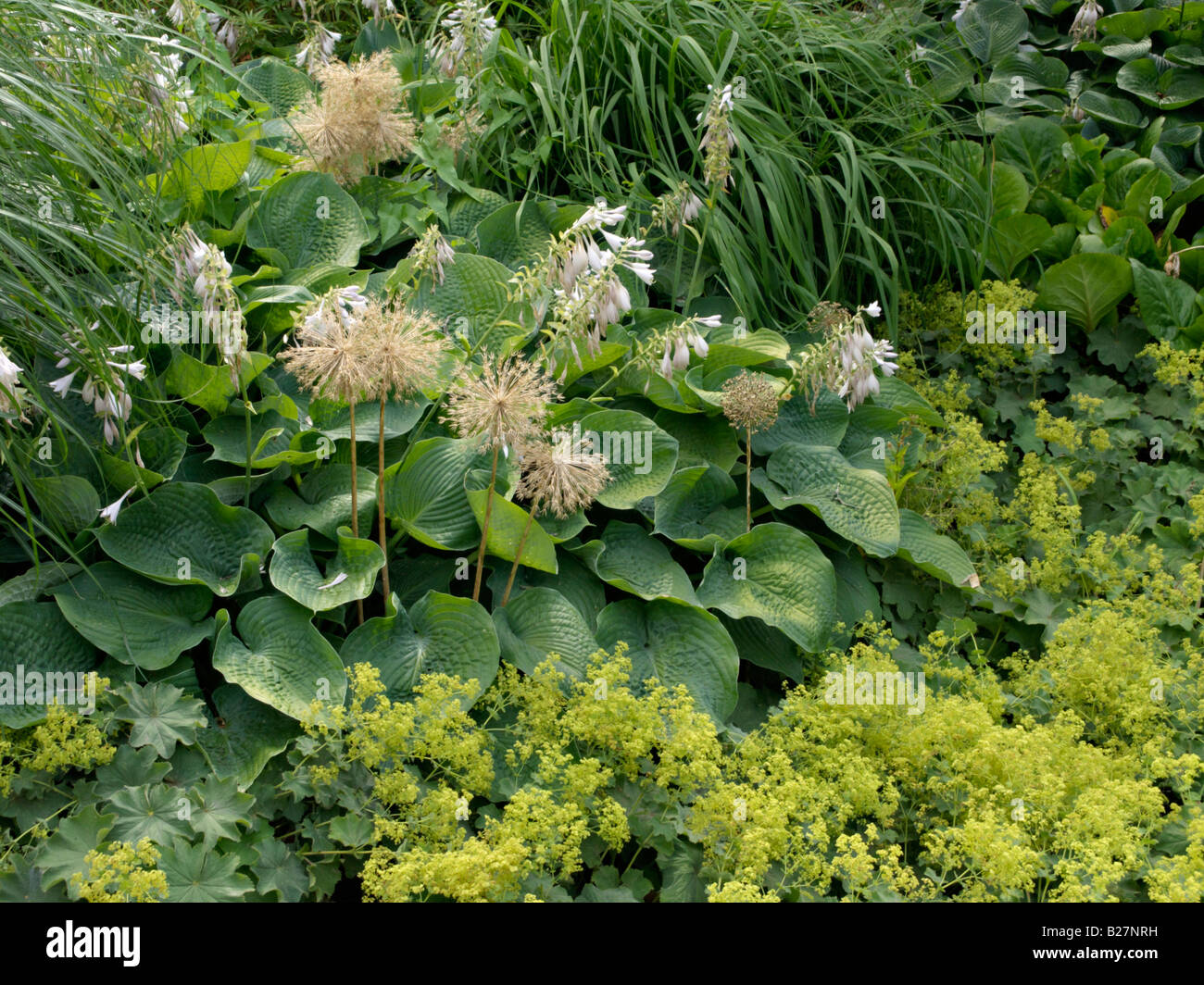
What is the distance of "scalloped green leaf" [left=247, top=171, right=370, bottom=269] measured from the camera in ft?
12.3

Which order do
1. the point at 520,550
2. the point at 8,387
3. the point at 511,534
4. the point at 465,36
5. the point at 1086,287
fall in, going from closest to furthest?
the point at 8,387
the point at 520,550
the point at 511,534
the point at 465,36
the point at 1086,287

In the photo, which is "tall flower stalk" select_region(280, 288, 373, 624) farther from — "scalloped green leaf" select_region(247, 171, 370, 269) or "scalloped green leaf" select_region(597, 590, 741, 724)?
"scalloped green leaf" select_region(247, 171, 370, 269)

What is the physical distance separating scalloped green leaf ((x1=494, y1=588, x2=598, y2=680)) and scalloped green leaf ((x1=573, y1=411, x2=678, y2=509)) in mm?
445

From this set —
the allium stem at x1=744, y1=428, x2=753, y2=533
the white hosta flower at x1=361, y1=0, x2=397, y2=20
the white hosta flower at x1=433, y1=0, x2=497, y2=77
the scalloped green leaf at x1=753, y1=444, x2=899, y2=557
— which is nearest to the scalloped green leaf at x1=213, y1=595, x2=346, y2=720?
the allium stem at x1=744, y1=428, x2=753, y2=533

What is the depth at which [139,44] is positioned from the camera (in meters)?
3.28

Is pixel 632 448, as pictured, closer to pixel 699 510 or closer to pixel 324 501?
pixel 699 510

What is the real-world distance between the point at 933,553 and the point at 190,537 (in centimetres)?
232

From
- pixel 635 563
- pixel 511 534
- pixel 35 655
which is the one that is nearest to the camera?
pixel 35 655

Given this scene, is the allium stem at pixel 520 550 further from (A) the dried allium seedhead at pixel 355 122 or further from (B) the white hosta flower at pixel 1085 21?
(B) the white hosta flower at pixel 1085 21

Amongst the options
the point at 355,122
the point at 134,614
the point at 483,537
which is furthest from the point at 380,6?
the point at 134,614

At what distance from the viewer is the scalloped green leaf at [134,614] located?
2.67m

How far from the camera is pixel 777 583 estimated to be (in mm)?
3289

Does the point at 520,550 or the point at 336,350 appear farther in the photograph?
the point at 520,550
